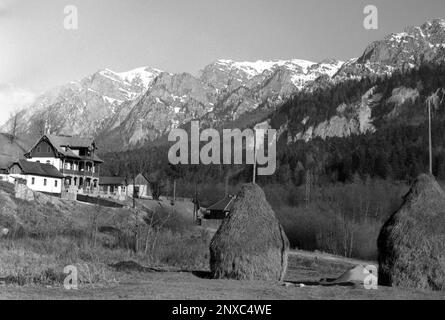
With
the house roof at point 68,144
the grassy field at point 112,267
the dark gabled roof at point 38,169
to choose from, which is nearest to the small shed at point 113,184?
the house roof at point 68,144

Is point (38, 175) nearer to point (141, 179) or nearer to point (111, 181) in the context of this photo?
point (111, 181)

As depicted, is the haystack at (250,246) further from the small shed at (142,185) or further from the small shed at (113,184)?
the small shed at (142,185)

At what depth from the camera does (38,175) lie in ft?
277

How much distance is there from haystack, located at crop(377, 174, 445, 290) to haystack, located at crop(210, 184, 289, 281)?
4057mm

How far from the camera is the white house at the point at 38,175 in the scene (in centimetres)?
8275

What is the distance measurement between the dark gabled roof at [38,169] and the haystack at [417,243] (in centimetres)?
6802

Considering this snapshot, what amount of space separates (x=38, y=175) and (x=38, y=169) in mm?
1044

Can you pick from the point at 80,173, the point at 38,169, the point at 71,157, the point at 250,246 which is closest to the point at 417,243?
the point at 250,246

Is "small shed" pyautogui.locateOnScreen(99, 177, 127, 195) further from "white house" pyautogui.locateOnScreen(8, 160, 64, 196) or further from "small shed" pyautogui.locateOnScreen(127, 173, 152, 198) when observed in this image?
"white house" pyautogui.locateOnScreen(8, 160, 64, 196)

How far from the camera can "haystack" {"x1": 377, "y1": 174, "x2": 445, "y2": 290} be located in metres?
21.5

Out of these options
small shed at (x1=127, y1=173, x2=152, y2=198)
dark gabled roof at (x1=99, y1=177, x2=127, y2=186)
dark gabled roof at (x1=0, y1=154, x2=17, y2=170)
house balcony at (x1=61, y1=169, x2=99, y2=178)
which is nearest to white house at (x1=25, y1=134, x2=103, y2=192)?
house balcony at (x1=61, y1=169, x2=99, y2=178)

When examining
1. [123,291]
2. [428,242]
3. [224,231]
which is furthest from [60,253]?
[428,242]
